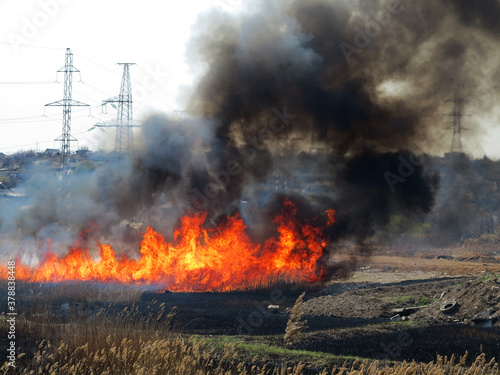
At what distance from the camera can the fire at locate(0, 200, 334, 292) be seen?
36781mm

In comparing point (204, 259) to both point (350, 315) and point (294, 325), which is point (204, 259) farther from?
point (294, 325)

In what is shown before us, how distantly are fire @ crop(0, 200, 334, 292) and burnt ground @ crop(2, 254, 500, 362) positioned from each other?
2.26m

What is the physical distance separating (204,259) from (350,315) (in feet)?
43.3

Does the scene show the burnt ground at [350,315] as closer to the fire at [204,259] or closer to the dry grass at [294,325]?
the dry grass at [294,325]

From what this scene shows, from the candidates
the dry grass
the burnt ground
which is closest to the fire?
the burnt ground

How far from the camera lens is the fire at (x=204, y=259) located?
36.8 metres

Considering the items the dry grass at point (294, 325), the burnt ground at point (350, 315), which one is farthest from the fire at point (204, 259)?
the dry grass at point (294, 325)

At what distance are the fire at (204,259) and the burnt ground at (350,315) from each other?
2.26 meters

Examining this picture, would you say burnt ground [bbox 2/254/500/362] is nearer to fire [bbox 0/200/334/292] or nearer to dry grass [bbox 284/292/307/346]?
dry grass [bbox 284/292/307/346]

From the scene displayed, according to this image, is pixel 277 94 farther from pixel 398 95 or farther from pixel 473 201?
pixel 473 201

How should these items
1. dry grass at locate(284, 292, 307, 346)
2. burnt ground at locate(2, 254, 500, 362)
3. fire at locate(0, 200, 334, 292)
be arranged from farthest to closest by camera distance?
fire at locate(0, 200, 334, 292) → burnt ground at locate(2, 254, 500, 362) → dry grass at locate(284, 292, 307, 346)

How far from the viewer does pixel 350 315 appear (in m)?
26.8

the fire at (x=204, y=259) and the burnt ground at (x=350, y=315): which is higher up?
the fire at (x=204, y=259)

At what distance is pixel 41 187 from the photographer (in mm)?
42625
